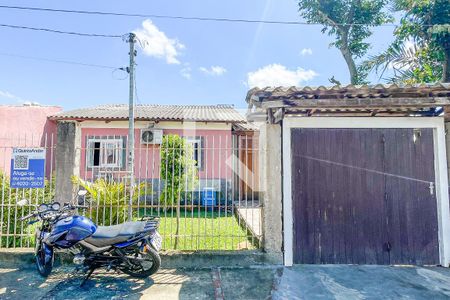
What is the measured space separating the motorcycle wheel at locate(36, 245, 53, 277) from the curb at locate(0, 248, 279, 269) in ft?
1.63

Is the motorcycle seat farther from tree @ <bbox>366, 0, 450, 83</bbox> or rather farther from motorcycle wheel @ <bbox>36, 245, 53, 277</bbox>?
tree @ <bbox>366, 0, 450, 83</bbox>

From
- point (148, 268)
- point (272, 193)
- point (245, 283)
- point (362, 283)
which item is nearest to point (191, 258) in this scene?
point (148, 268)

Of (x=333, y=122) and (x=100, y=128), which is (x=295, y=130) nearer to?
(x=333, y=122)

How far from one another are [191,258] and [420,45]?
418 inches

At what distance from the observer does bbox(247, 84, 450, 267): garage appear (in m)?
4.47

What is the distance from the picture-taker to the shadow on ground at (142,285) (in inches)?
134

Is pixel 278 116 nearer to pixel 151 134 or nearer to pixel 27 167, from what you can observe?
pixel 27 167

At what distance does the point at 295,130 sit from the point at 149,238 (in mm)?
2952

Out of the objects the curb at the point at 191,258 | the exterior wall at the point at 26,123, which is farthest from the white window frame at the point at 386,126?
the exterior wall at the point at 26,123

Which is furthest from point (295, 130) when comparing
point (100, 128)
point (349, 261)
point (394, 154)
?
point (100, 128)

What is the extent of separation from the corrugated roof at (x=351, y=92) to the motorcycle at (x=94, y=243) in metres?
2.65

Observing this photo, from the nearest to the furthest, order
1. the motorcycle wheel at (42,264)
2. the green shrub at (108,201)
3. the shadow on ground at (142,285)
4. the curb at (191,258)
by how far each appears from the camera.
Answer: the shadow on ground at (142,285)
the motorcycle wheel at (42,264)
the curb at (191,258)
the green shrub at (108,201)

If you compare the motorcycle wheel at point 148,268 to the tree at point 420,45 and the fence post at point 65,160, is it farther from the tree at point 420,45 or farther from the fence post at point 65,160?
the tree at point 420,45

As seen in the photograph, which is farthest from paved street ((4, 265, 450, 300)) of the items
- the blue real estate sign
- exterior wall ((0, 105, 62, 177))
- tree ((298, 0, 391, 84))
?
tree ((298, 0, 391, 84))
